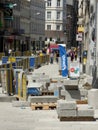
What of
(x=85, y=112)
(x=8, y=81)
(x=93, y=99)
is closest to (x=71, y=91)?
(x=93, y=99)

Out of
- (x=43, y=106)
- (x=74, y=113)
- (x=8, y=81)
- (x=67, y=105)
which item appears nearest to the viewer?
(x=74, y=113)

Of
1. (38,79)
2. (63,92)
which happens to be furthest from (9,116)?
(38,79)

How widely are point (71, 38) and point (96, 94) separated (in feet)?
551

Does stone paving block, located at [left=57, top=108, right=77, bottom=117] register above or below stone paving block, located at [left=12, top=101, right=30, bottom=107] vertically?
above

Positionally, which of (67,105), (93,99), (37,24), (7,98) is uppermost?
(37,24)

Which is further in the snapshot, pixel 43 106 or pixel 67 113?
pixel 43 106

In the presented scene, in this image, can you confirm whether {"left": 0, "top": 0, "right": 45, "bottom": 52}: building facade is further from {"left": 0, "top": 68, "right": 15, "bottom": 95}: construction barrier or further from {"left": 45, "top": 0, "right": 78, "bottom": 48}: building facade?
{"left": 0, "top": 68, "right": 15, "bottom": 95}: construction barrier

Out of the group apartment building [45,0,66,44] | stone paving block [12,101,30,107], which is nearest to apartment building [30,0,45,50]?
apartment building [45,0,66,44]

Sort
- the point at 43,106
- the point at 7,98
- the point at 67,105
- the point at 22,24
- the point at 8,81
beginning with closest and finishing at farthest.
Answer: the point at 67,105
the point at 43,106
the point at 7,98
the point at 8,81
the point at 22,24

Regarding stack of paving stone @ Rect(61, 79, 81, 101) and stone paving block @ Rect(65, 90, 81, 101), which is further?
stone paving block @ Rect(65, 90, 81, 101)

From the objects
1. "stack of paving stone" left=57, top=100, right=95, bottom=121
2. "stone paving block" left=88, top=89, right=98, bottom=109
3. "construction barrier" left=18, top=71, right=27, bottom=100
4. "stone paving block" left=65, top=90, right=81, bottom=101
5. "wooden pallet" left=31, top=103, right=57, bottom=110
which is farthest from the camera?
"construction barrier" left=18, top=71, right=27, bottom=100

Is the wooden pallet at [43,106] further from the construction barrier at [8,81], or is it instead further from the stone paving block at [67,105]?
the construction barrier at [8,81]

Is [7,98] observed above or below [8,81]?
below

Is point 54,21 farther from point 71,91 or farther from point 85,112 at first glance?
point 85,112
